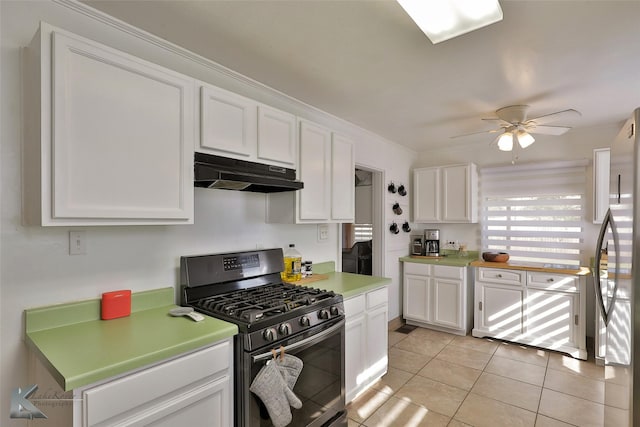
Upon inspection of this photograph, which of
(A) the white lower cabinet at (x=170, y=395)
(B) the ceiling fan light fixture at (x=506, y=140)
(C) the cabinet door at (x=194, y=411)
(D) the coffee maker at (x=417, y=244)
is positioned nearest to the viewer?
(A) the white lower cabinet at (x=170, y=395)

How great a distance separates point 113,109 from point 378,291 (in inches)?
85.3

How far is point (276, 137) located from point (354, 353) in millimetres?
1662

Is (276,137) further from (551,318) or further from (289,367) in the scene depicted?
(551,318)

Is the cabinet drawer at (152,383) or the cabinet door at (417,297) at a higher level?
the cabinet drawer at (152,383)

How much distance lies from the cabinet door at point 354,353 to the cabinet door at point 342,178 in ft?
2.80

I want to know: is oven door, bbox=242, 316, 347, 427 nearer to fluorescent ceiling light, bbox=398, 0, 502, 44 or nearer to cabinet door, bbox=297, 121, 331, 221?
cabinet door, bbox=297, 121, 331, 221

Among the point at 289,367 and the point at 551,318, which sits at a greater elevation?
the point at 289,367

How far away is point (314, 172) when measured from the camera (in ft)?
8.13

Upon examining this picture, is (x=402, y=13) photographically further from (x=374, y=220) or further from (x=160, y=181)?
(x=374, y=220)

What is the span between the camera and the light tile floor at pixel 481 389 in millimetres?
2236

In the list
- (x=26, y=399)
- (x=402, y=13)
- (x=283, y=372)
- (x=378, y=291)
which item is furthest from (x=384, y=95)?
(x=26, y=399)

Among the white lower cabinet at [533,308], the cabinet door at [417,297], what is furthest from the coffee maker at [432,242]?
the white lower cabinet at [533,308]

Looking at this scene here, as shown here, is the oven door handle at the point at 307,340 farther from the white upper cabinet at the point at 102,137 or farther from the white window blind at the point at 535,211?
the white window blind at the point at 535,211

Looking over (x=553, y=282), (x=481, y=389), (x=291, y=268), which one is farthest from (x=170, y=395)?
(x=553, y=282)
